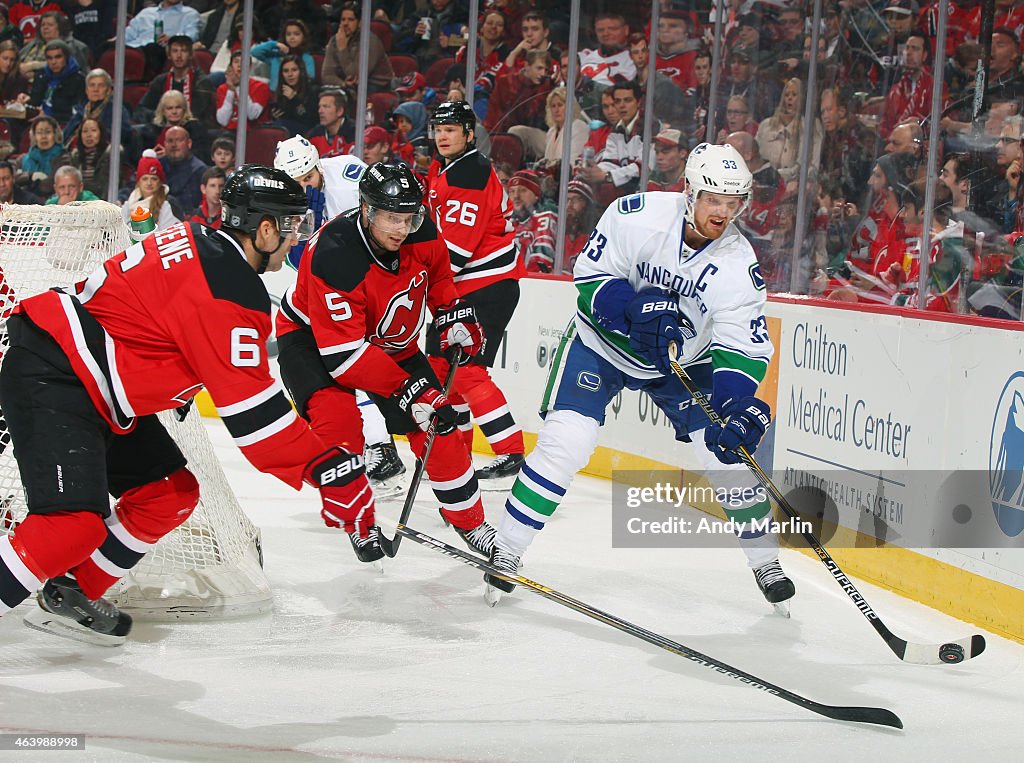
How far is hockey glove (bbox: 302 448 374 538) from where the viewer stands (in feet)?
8.07

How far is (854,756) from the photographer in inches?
94.5

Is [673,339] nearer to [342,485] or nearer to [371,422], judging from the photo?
[342,485]

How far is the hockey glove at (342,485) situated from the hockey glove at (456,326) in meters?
1.14

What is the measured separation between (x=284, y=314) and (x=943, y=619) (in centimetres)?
204

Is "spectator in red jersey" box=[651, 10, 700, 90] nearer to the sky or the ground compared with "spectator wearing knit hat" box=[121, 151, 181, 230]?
nearer to the sky

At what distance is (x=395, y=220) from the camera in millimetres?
3229

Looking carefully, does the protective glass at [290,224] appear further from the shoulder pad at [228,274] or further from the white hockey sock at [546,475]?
the white hockey sock at [546,475]

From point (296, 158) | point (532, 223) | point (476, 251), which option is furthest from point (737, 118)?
point (296, 158)

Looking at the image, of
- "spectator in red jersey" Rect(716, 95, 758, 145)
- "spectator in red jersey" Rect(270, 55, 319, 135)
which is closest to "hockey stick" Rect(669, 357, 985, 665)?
"spectator in red jersey" Rect(716, 95, 758, 145)

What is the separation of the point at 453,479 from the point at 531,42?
3938 mm

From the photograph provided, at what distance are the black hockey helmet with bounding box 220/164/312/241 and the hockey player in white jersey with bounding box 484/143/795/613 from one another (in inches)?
40.1

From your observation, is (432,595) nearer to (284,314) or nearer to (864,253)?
(284,314)

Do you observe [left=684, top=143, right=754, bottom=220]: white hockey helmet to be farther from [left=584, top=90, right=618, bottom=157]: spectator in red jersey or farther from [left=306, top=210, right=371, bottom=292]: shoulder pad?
[left=584, top=90, right=618, bottom=157]: spectator in red jersey

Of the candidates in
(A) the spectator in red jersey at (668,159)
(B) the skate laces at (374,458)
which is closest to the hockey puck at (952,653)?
(B) the skate laces at (374,458)
